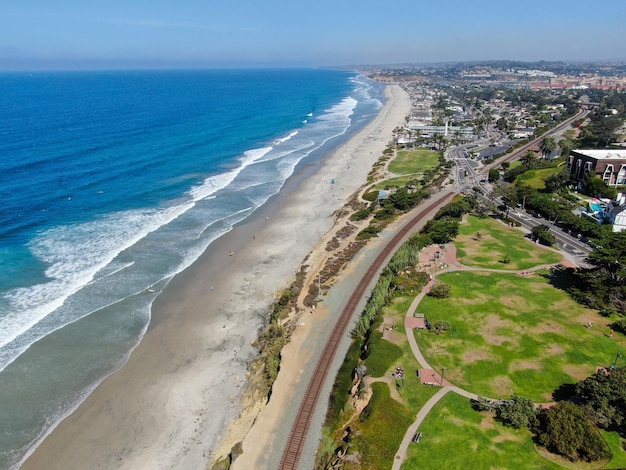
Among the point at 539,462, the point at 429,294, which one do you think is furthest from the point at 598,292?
the point at 539,462

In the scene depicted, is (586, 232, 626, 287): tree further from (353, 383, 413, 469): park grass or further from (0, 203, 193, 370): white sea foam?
(0, 203, 193, 370): white sea foam

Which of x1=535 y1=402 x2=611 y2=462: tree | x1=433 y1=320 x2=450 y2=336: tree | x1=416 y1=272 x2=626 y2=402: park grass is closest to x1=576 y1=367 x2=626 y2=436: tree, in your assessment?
x1=535 y1=402 x2=611 y2=462: tree

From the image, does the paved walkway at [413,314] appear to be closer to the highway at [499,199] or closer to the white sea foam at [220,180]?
the highway at [499,199]

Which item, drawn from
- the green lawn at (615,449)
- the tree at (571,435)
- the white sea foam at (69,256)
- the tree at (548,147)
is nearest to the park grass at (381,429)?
the tree at (571,435)

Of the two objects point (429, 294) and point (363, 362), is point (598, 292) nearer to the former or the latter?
point (429, 294)

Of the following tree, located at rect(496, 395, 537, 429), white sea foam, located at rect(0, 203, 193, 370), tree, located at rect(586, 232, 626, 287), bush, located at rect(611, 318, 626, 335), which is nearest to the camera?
tree, located at rect(496, 395, 537, 429)

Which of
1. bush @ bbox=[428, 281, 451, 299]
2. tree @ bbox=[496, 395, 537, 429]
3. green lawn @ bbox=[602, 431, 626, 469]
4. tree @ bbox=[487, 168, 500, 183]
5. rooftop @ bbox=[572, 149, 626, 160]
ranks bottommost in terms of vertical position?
green lawn @ bbox=[602, 431, 626, 469]

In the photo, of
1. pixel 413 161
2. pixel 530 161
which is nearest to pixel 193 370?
pixel 413 161
